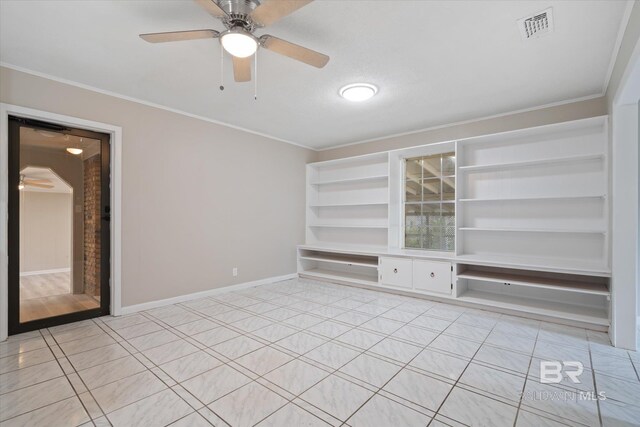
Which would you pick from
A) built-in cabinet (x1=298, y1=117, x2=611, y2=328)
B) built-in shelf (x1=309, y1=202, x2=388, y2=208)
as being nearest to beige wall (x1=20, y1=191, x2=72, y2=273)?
built-in cabinet (x1=298, y1=117, x2=611, y2=328)

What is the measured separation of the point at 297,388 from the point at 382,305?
2.15 m

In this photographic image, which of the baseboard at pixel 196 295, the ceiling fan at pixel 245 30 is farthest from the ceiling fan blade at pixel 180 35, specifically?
the baseboard at pixel 196 295

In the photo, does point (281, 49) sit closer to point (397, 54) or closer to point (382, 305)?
point (397, 54)

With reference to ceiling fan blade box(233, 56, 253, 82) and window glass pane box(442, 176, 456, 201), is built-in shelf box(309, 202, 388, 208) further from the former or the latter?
ceiling fan blade box(233, 56, 253, 82)

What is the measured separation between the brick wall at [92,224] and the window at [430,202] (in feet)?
14.3

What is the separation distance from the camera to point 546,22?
2.16 m

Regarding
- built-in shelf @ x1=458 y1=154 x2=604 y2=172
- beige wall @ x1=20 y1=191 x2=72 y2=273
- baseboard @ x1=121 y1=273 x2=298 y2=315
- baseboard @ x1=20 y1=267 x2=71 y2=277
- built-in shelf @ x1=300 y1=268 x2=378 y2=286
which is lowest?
baseboard @ x1=121 y1=273 x2=298 y2=315

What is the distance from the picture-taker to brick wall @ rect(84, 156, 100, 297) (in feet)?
11.3

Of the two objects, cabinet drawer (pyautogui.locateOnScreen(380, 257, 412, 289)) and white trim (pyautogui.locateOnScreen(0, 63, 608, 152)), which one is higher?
white trim (pyautogui.locateOnScreen(0, 63, 608, 152))

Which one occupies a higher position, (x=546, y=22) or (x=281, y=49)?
(x=546, y=22)

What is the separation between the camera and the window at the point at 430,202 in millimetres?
4566

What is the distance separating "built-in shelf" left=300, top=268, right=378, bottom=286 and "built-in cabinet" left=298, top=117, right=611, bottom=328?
0.02 meters

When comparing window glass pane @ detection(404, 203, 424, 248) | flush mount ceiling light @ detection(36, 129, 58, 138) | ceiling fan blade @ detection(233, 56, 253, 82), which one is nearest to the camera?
ceiling fan blade @ detection(233, 56, 253, 82)

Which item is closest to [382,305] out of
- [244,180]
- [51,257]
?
[244,180]
